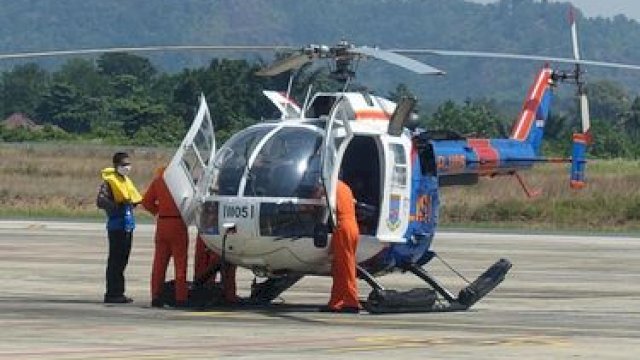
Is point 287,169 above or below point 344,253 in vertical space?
above

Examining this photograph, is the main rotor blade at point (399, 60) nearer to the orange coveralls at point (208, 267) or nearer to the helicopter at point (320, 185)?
the helicopter at point (320, 185)

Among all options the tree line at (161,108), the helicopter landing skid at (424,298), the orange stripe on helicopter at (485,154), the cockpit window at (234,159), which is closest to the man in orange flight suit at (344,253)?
the helicopter landing skid at (424,298)

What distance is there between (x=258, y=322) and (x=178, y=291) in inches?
79.1

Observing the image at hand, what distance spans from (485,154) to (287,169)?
18.4ft

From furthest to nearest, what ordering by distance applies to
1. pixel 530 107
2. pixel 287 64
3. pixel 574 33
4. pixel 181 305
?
pixel 574 33, pixel 530 107, pixel 181 305, pixel 287 64

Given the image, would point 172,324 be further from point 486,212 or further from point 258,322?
point 486,212

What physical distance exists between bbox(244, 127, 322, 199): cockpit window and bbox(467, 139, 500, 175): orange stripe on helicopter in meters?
4.70

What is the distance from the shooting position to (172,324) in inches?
652

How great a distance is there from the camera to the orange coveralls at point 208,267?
19109 mm

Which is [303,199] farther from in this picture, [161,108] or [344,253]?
[161,108]

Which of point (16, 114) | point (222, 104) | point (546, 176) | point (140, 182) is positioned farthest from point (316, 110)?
point (16, 114)

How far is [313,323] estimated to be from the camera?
55.7 feet

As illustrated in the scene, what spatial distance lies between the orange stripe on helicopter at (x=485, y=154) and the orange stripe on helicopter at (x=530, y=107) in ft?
9.36

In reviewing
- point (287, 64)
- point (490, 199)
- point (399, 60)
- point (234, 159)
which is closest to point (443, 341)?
point (399, 60)
